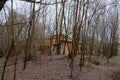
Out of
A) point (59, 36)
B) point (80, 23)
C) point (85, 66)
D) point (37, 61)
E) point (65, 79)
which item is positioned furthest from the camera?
point (59, 36)

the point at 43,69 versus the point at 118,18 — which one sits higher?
the point at 118,18

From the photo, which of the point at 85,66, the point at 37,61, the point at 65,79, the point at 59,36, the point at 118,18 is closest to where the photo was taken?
the point at 65,79

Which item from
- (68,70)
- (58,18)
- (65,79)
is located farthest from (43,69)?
(58,18)

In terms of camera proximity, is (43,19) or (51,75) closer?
(51,75)

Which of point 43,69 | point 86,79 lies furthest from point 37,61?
point 86,79

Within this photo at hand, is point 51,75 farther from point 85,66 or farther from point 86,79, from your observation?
point 85,66

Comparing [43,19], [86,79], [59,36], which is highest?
[43,19]

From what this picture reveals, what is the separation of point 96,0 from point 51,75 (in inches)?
263

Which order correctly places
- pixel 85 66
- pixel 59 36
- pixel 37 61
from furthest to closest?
pixel 59 36, pixel 37 61, pixel 85 66

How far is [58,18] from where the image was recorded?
22281mm

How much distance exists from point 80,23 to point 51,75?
367 cm

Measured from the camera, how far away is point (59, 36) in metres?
21.2

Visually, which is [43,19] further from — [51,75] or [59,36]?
[51,75]

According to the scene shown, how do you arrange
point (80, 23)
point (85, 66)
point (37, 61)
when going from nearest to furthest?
point (80, 23)
point (85, 66)
point (37, 61)
